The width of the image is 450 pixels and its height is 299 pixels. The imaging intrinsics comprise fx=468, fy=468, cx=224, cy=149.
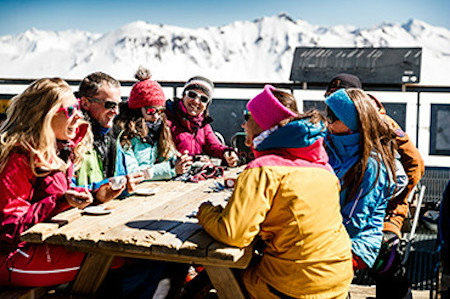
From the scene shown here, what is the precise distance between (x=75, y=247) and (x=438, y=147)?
5584mm

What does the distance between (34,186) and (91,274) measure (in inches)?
21.2

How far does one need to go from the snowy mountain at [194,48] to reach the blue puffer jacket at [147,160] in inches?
2340

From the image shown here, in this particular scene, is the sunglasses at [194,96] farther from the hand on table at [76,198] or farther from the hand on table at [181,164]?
the hand on table at [76,198]

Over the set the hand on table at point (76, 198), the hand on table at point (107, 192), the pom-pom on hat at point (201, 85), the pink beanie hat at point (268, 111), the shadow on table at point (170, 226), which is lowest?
the shadow on table at point (170, 226)

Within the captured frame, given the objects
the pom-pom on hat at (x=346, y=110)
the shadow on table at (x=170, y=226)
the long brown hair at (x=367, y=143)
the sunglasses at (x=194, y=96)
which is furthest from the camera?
the sunglasses at (x=194, y=96)

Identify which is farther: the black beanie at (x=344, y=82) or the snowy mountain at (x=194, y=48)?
the snowy mountain at (x=194, y=48)

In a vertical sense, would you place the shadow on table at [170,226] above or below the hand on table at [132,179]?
below

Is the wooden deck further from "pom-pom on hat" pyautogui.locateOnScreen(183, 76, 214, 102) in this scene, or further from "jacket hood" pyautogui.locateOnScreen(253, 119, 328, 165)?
"pom-pom on hat" pyautogui.locateOnScreen(183, 76, 214, 102)

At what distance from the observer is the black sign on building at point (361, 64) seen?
30.9ft

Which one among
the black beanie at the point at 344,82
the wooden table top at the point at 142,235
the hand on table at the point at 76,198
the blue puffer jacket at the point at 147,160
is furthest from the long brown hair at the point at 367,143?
the hand on table at the point at 76,198

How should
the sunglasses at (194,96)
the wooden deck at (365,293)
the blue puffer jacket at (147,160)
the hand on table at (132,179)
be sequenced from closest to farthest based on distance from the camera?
the hand on table at (132,179) < the wooden deck at (365,293) < the blue puffer jacket at (147,160) < the sunglasses at (194,96)

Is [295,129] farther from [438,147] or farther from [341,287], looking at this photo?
[438,147]

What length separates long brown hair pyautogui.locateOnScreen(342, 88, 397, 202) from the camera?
111 inches

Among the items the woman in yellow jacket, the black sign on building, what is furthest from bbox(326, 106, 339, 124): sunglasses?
the black sign on building
